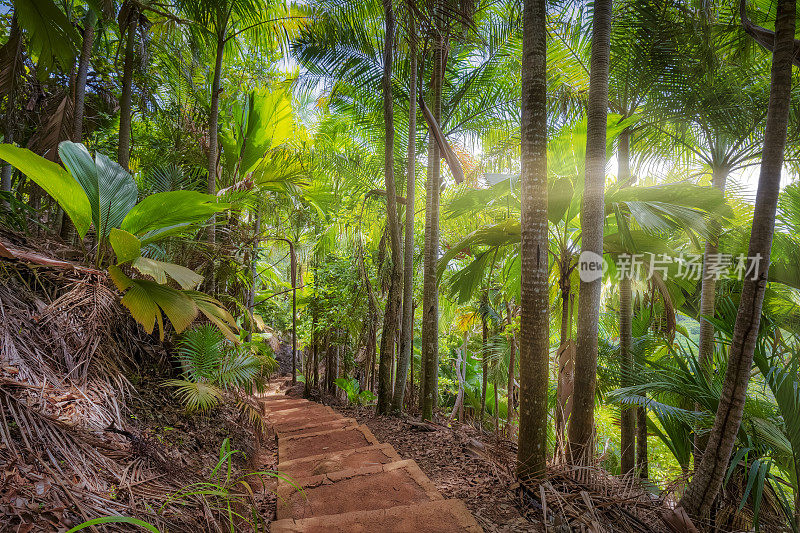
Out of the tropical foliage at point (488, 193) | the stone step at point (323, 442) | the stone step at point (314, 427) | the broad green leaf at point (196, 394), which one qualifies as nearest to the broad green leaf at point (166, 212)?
the tropical foliage at point (488, 193)

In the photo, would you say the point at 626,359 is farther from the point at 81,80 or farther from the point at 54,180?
the point at 81,80

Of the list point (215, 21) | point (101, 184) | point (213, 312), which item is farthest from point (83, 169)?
point (215, 21)

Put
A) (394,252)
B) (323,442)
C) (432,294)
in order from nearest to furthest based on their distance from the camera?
1. (323,442)
2. (432,294)
3. (394,252)

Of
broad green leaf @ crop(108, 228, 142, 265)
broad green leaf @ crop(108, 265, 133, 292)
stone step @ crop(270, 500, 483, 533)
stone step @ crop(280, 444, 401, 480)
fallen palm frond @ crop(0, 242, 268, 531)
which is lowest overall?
stone step @ crop(280, 444, 401, 480)

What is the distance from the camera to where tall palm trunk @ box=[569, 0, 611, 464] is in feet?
9.08

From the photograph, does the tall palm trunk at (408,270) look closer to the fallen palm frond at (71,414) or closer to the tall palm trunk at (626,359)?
the tall palm trunk at (626,359)

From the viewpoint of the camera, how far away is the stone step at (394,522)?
5.63ft

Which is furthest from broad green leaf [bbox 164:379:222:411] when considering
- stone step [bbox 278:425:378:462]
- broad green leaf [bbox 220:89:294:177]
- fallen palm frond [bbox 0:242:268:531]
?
broad green leaf [bbox 220:89:294:177]

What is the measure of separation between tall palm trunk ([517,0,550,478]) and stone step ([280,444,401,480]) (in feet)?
3.34

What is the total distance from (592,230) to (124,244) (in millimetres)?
3147

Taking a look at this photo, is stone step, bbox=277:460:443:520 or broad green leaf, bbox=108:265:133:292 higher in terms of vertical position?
broad green leaf, bbox=108:265:133:292

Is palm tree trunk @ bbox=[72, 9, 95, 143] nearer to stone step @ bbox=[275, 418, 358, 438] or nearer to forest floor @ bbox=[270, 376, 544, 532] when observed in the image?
stone step @ bbox=[275, 418, 358, 438]

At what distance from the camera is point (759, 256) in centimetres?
217

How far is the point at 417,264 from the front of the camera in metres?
8.41
